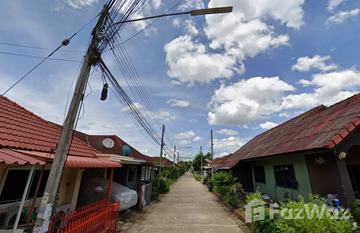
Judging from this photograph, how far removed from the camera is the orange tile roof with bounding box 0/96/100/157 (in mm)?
4700

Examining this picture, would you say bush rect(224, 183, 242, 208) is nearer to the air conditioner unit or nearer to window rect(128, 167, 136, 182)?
window rect(128, 167, 136, 182)

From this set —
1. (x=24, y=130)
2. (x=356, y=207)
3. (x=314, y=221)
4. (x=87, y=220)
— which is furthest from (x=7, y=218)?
(x=356, y=207)

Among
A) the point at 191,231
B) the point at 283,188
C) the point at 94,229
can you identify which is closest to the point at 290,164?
the point at 283,188

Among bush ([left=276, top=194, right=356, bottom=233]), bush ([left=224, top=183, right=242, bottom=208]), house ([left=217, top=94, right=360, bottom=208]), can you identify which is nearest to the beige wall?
bush ([left=276, top=194, right=356, bottom=233])

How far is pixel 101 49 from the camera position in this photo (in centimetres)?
430

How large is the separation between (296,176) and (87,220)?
25.8ft

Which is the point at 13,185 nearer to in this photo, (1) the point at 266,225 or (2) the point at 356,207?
(1) the point at 266,225

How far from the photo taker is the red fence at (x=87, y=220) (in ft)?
12.2

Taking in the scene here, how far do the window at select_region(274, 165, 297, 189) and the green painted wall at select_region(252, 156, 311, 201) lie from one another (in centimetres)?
18

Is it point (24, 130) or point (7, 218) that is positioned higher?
point (24, 130)

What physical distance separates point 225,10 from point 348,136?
5000 mm

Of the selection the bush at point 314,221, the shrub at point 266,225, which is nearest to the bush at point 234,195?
the shrub at point 266,225

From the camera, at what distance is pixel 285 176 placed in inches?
302

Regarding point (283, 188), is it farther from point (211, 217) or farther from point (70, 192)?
point (70, 192)
